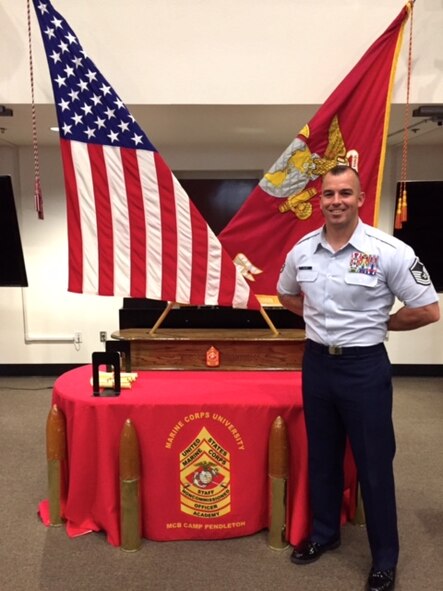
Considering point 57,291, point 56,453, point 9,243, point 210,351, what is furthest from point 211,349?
point 57,291

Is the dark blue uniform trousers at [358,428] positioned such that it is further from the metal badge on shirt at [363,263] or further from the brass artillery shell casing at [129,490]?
the brass artillery shell casing at [129,490]

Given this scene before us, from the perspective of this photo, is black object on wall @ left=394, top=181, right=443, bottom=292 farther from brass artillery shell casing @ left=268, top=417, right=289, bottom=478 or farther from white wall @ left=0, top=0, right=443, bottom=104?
brass artillery shell casing @ left=268, top=417, right=289, bottom=478

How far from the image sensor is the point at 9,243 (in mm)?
3703

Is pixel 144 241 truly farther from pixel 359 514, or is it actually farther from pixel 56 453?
pixel 359 514

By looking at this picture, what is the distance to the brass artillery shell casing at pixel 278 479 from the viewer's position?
208 cm

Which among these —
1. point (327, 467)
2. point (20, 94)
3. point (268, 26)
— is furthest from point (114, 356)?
point (268, 26)

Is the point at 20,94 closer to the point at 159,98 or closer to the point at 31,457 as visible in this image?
the point at 159,98

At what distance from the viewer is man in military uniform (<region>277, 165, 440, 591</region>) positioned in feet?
5.81

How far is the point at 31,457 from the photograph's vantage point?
320 cm

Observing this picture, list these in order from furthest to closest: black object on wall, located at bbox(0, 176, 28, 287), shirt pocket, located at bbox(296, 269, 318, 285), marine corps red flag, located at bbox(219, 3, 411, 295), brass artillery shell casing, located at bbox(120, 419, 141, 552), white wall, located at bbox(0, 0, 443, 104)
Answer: black object on wall, located at bbox(0, 176, 28, 287)
white wall, located at bbox(0, 0, 443, 104)
marine corps red flag, located at bbox(219, 3, 411, 295)
brass artillery shell casing, located at bbox(120, 419, 141, 552)
shirt pocket, located at bbox(296, 269, 318, 285)

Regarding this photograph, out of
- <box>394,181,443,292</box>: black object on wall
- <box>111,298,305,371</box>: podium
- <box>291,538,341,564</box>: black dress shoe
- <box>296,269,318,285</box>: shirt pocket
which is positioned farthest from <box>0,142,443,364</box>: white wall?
<box>291,538,341,564</box>: black dress shoe

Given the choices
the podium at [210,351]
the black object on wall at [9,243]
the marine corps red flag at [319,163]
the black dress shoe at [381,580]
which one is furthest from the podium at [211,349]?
the black object on wall at [9,243]

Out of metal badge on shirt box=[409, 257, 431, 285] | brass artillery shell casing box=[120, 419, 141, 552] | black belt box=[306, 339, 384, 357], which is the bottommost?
brass artillery shell casing box=[120, 419, 141, 552]

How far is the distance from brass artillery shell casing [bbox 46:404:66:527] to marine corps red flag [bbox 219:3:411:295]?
117cm
